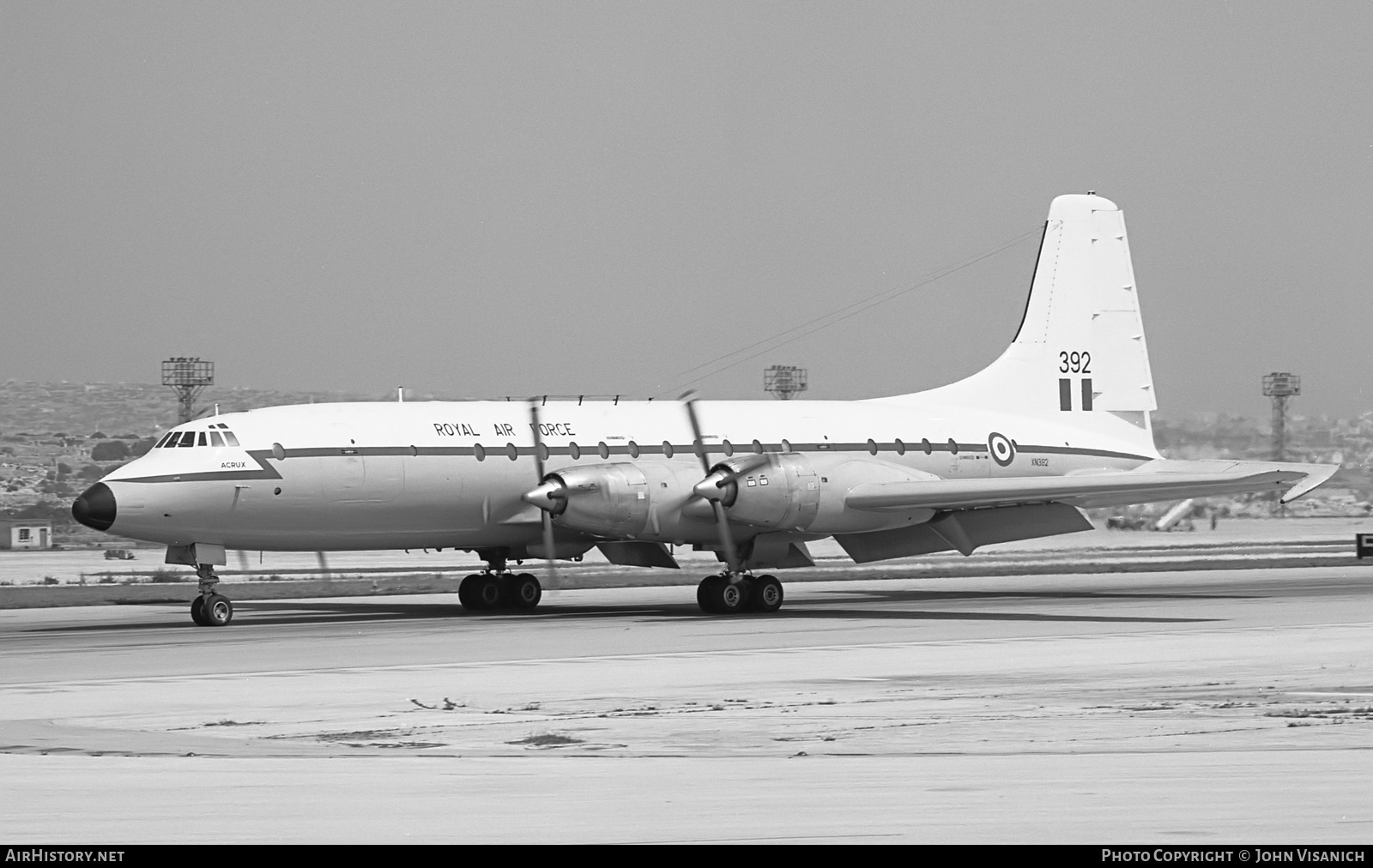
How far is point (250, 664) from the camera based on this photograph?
834 inches

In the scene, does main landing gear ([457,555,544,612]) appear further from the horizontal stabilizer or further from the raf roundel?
the raf roundel

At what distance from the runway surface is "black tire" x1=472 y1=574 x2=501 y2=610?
3453mm

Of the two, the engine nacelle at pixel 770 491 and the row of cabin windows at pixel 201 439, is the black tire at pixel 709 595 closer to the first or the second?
the engine nacelle at pixel 770 491

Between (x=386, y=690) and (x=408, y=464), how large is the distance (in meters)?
11.9

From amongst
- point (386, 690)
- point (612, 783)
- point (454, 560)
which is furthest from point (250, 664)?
point (454, 560)

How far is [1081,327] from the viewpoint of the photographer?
127ft

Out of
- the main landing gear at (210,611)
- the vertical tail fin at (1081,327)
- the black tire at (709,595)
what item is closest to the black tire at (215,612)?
the main landing gear at (210,611)

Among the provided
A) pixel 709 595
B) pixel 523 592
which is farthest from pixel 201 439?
pixel 709 595

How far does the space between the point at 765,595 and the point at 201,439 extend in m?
9.71

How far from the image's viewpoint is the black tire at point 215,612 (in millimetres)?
28000

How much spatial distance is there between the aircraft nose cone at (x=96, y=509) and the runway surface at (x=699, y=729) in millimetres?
1700

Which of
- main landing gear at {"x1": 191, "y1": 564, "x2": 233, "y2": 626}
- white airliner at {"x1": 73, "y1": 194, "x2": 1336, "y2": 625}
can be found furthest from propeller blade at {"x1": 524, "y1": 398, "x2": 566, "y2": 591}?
main landing gear at {"x1": 191, "y1": 564, "x2": 233, "y2": 626}

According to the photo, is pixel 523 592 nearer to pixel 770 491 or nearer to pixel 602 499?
pixel 602 499

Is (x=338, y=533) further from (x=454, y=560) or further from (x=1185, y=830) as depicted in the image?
(x=454, y=560)
